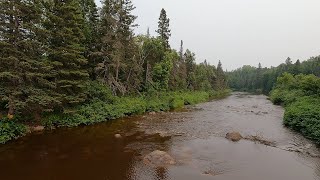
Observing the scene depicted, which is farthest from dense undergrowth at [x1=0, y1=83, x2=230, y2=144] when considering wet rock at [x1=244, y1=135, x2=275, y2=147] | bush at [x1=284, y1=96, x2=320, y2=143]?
bush at [x1=284, y1=96, x2=320, y2=143]

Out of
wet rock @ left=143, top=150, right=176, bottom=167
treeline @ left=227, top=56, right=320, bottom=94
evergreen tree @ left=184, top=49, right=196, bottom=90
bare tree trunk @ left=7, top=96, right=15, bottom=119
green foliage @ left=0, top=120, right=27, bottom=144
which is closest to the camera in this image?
wet rock @ left=143, top=150, right=176, bottom=167

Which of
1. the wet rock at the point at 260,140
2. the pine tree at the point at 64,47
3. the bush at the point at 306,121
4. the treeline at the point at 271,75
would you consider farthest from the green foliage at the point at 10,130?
the treeline at the point at 271,75

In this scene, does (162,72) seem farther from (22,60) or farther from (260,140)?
(22,60)

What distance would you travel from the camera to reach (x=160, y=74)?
49.7 m

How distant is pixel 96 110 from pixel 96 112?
332 mm

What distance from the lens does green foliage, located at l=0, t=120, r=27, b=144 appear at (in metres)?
21.4

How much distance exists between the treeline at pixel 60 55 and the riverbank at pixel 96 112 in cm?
77

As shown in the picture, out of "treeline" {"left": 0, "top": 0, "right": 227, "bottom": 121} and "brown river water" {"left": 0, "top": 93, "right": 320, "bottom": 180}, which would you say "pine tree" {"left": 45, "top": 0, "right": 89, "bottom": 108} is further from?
"brown river water" {"left": 0, "top": 93, "right": 320, "bottom": 180}

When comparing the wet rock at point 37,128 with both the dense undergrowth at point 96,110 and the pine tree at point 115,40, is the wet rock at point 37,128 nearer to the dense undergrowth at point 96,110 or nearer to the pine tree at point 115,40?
the dense undergrowth at point 96,110

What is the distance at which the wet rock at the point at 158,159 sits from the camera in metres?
17.2

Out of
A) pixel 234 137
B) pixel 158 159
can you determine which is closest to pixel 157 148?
pixel 158 159

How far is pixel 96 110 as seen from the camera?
102 ft

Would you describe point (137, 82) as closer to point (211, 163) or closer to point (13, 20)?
point (13, 20)

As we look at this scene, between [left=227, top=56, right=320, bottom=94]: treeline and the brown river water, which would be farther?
[left=227, top=56, right=320, bottom=94]: treeline
